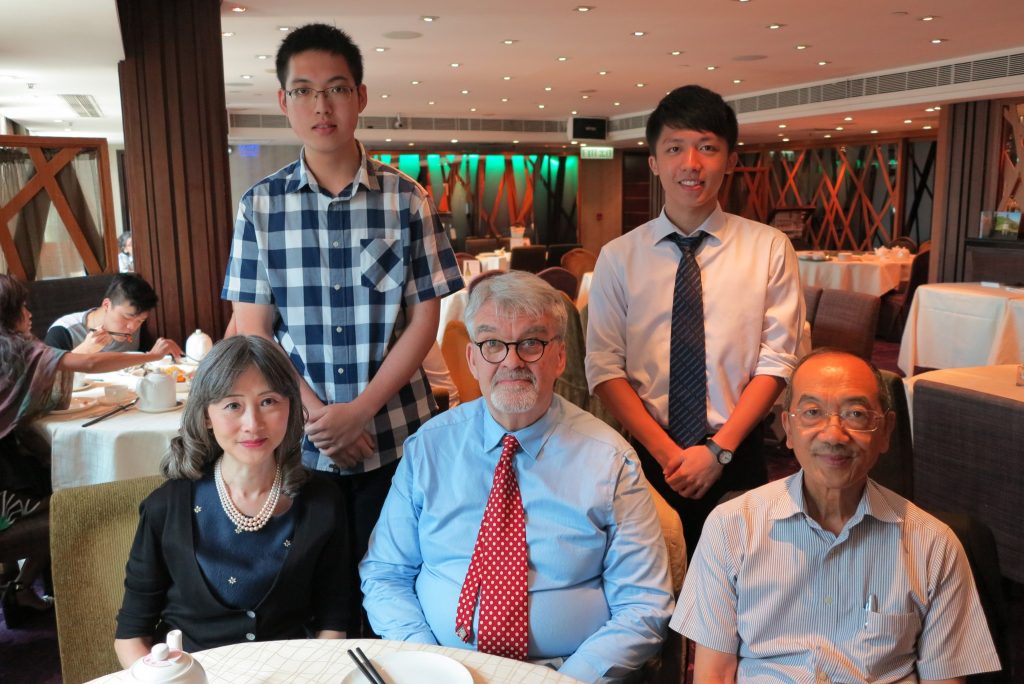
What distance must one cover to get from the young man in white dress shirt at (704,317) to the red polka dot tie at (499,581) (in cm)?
57

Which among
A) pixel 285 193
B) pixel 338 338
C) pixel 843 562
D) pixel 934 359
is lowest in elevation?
pixel 934 359

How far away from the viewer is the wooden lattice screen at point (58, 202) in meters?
5.32

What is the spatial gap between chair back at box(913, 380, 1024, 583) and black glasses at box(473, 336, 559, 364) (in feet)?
5.25

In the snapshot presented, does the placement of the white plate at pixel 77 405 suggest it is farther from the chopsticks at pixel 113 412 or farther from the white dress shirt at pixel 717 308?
the white dress shirt at pixel 717 308

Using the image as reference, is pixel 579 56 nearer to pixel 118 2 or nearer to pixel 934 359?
pixel 934 359

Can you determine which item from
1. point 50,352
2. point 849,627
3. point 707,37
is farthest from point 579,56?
point 849,627

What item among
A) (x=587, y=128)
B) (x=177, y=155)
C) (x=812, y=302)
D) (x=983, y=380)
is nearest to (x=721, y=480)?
(x=983, y=380)

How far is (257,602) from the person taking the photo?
5.81 feet

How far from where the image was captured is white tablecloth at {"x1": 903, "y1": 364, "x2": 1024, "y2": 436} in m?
3.16

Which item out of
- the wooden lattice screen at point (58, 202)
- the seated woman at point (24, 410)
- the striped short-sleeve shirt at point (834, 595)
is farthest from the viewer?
the wooden lattice screen at point (58, 202)

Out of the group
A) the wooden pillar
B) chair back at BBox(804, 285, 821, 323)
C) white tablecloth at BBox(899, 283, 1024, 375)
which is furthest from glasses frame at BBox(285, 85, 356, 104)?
white tablecloth at BBox(899, 283, 1024, 375)

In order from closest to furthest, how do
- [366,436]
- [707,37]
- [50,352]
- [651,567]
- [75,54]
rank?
[651,567] → [366,436] → [50,352] → [75,54] → [707,37]

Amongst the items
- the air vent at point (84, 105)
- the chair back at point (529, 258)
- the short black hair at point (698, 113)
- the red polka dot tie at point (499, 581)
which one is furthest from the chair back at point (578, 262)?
the red polka dot tie at point (499, 581)

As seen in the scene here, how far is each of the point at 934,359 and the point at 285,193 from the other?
6396 mm
